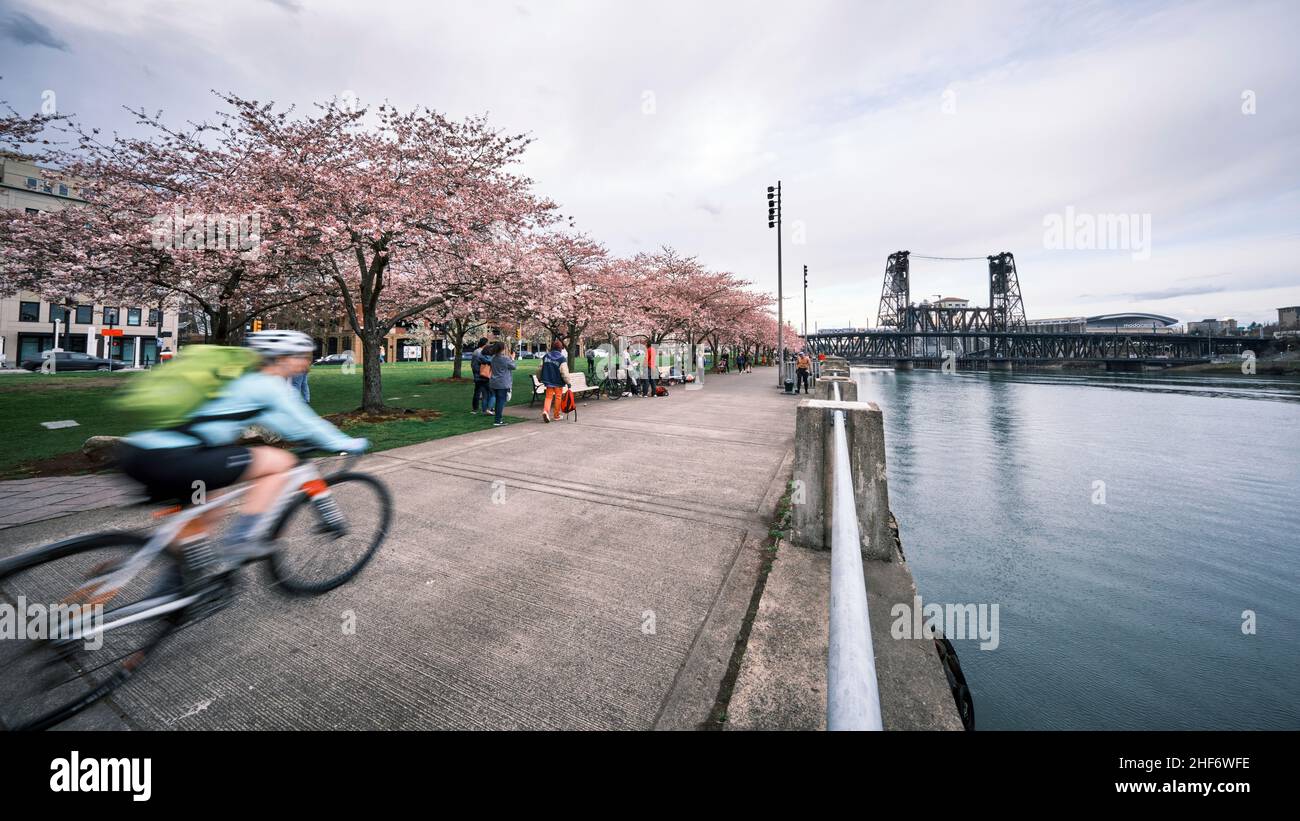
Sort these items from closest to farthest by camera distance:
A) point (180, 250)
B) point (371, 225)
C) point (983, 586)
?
point (983, 586) < point (371, 225) < point (180, 250)

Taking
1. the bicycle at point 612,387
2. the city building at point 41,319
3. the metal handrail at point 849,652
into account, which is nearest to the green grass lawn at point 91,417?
the bicycle at point 612,387

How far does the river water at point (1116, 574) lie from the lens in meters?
4.20

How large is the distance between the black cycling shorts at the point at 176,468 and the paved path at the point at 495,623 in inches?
38.7

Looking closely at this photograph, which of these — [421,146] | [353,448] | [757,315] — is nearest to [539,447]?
[353,448]

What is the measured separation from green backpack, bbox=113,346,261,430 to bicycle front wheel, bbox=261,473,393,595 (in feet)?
3.23

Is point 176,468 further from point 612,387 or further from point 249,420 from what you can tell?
point 612,387

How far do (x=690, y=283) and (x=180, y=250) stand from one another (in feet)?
93.8

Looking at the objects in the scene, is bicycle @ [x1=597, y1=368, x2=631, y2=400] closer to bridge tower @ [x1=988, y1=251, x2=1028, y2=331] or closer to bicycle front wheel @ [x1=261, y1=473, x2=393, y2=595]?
bicycle front wheel @ [x1=261, y1=473, x2=393, y2=595]

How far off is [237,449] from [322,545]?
4.88 feet

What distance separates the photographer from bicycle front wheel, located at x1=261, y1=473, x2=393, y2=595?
3.58m

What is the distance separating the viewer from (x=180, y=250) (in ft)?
38.6

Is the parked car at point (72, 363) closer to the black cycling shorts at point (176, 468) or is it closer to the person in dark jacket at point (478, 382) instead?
the person in dark jacket at point (478, 382)
